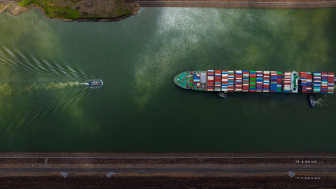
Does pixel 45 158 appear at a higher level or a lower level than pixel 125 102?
lower

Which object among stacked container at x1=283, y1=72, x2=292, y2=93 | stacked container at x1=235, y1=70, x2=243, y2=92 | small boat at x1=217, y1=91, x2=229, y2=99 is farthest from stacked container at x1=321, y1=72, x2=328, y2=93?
small boat at x1=217, y1=91, x2=229, y2=99

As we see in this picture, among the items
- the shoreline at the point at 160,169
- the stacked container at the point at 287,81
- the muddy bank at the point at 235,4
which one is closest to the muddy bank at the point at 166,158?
the shoreline at the point at 160,169

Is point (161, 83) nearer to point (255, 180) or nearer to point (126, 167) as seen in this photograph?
point (126, 167)

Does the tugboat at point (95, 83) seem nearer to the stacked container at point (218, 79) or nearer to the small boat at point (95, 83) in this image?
the small boat at point (95, 83)

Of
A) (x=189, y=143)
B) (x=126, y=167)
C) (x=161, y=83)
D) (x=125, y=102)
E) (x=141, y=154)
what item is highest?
(x=161, y=83)

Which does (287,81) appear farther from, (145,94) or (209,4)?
(145,94)

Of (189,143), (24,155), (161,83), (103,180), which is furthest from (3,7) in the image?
(189,143)
